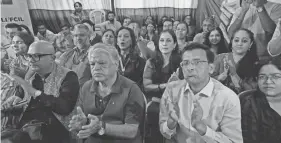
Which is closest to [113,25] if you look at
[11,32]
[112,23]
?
[112,23]

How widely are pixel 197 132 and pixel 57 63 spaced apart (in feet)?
4.02

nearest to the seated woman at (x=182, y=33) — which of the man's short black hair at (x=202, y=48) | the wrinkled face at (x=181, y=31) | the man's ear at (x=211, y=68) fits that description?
the wrinkled face at (x=181, y=31)

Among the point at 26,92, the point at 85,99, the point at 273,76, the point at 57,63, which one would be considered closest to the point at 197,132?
the point at 273,76

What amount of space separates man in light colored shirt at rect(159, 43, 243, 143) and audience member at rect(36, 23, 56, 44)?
3.61 feet

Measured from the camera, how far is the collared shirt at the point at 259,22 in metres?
1.84

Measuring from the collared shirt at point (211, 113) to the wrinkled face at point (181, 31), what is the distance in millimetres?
346

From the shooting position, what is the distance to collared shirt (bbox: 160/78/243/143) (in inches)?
70.1

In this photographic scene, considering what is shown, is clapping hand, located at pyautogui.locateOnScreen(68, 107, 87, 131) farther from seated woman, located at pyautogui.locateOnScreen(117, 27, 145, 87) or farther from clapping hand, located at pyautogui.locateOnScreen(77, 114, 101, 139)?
seated woman, located at pyautogui.locateOnScreen(117, 27, 145, 87)

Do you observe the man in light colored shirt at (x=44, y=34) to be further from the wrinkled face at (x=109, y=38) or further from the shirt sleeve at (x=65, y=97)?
the wrinkled face at (x=109, y=38)

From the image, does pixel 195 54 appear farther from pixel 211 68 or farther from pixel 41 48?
pixel 41 48

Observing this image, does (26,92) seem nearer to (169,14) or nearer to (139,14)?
(139,14)

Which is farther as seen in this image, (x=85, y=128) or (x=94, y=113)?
(x=94, y=113)

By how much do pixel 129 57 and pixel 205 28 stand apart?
62 centimetres

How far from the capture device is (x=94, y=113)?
6.15 ft
